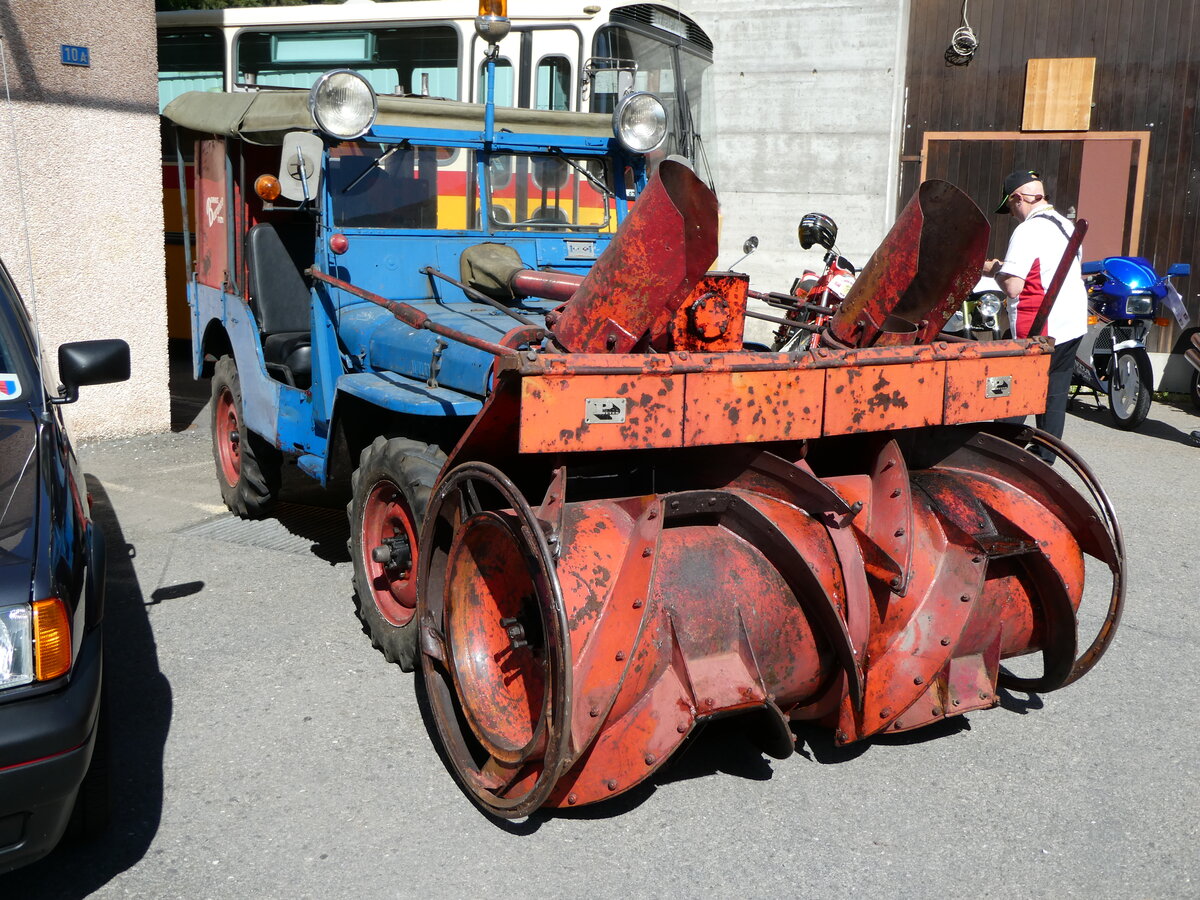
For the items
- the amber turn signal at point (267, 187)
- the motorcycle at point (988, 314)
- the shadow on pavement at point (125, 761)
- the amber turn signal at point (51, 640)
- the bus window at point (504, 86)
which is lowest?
the shadow on pavement at point (125, 761)

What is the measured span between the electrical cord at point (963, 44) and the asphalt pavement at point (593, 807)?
8590 mm

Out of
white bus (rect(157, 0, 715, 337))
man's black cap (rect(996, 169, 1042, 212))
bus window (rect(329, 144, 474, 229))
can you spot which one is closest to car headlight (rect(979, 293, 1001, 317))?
man's black cap (rect(996, 169, 1042, 212))

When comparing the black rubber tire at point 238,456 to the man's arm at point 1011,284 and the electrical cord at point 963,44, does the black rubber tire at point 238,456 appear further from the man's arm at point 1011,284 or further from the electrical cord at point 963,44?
the electrical cord at point 963,44

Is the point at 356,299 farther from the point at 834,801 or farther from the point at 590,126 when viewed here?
the point at 834,801

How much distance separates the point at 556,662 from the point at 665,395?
2.73ft

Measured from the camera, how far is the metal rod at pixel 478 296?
4.75 meters

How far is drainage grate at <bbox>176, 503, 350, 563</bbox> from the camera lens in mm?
5977

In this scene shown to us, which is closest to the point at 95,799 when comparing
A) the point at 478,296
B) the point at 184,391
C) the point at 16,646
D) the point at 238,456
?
the point at 16,646

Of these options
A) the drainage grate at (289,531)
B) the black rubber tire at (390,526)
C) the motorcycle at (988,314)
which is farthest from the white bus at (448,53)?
the black rubber tire at (390,526)

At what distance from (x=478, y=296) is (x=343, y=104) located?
3.36 ft

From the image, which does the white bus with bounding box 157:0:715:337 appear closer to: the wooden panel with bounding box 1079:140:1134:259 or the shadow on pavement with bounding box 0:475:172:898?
the wooden panel with bounding box 1079:140:1134:259

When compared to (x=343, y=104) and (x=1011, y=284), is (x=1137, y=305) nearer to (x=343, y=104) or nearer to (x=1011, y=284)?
(x=1011, y=284)

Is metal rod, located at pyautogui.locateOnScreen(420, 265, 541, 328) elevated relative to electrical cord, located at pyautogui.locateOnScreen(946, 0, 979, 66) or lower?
lower

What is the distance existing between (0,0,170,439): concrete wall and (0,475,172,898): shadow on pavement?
10.9 ft
